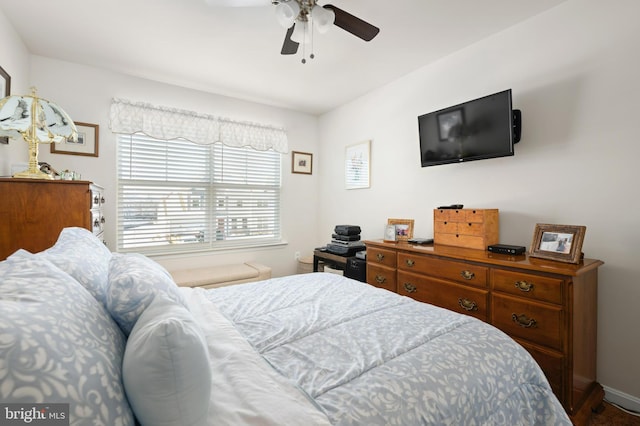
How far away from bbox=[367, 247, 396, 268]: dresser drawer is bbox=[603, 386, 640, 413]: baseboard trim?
1.56 metres

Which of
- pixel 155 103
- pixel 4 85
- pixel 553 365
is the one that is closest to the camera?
pixel 553 365

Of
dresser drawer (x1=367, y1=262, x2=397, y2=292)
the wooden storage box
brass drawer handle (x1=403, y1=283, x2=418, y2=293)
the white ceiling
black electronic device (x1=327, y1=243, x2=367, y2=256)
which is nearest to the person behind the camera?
the white ceiling

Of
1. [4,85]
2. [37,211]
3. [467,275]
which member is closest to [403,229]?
[467,275]

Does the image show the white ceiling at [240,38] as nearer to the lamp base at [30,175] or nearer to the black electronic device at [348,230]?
the lamp base at [30,175]

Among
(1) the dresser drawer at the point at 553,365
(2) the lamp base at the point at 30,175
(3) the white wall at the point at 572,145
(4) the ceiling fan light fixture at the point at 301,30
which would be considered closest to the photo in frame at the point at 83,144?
(2) the lamp base at the point at 30,175

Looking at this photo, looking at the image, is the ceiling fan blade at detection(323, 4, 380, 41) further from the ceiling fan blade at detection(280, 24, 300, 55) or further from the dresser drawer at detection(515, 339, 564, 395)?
the dresser drawer at detection(515, 339, 564, 395)

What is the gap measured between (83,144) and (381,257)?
3178 mm

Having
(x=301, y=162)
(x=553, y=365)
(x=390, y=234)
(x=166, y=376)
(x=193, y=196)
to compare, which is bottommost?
(x=553, y=365)

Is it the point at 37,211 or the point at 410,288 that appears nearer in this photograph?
the point at 37,211

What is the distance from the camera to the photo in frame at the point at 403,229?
9.49ft

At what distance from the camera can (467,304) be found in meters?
2.00

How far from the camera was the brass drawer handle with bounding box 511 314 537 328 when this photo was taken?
1.68m

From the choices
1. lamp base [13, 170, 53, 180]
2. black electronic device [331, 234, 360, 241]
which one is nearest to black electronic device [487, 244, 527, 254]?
black electronic device [331, 234, 360, 241]

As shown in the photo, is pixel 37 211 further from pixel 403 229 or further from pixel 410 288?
pixel 403 229
